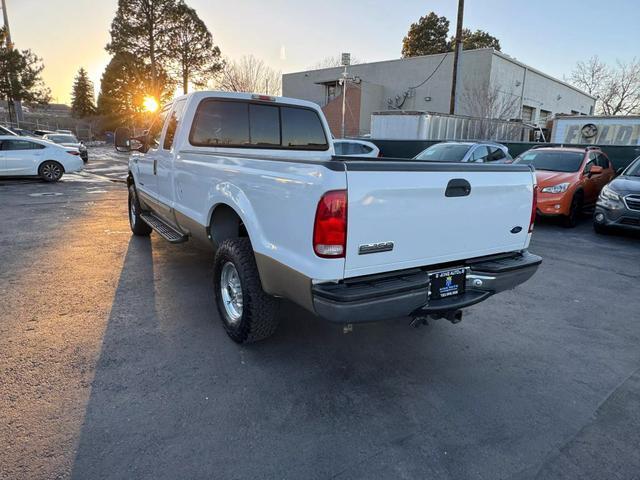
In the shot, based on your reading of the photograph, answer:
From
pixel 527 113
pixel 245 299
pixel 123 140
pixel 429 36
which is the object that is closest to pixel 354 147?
pixel 123 140

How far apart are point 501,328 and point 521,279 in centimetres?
96

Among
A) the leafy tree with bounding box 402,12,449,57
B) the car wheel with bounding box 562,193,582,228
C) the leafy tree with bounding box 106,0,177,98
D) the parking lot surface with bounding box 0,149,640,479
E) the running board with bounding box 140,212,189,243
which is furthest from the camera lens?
the leafy tree with bounding box 402,12,449,57

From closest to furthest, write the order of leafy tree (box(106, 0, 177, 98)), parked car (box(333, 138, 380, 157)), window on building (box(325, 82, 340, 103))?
parked car (box(333, 138, 380, 157)) < leafy tree (box(106, 0, 177, 98)) < window on building (box(325, 82, 340, 103))

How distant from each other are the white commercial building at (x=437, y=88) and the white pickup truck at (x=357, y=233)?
2651 cm

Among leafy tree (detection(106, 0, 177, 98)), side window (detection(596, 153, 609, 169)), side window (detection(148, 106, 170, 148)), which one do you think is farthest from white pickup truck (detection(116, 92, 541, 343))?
leafy tree (detection(106, 0, 177, 98))

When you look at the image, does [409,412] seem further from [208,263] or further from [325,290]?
[208,263]

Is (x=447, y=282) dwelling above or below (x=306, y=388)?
above

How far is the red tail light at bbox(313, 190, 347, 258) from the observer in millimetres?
2408

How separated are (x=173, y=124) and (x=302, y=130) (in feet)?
5.02

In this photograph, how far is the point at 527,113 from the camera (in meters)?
37.9

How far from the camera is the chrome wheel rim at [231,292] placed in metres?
3.61

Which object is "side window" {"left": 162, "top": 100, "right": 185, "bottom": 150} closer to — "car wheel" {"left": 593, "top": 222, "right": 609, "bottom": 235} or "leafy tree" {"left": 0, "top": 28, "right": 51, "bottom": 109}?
"car wheel" {"left": 593, "top": 222, "right": 609, "bottom": 235}

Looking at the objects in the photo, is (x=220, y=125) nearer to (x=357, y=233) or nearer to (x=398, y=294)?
(x=357, y=233)

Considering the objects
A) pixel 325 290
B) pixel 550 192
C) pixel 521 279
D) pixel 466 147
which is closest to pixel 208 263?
pixel 325 290
